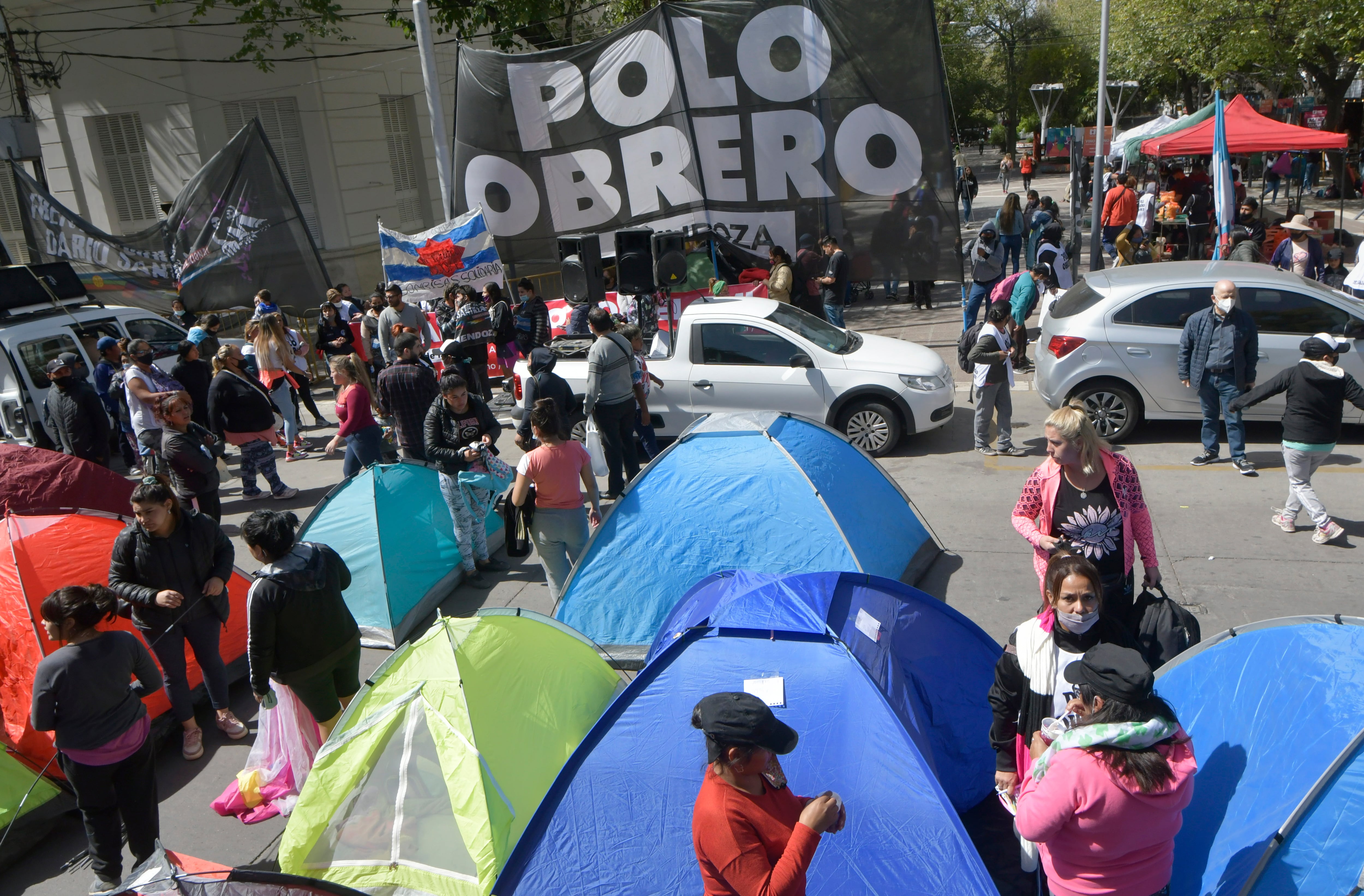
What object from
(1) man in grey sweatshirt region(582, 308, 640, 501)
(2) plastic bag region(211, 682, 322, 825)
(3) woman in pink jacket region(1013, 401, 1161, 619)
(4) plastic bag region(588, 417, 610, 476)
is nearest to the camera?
(3) woman in pink jacket region(1013, 401, 1161, 619)

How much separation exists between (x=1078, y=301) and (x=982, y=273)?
3771 millimetres

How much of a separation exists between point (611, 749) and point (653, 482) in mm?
2623

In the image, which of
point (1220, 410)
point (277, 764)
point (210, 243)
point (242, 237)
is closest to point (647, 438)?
point (277, 764)

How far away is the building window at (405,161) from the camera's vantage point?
73.9 ft

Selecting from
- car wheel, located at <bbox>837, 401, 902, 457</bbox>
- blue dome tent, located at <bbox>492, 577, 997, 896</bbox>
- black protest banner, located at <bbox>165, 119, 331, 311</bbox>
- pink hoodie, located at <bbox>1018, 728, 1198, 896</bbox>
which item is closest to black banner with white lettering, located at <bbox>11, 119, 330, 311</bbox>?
black protest banner, located at <bbox>165, 119, 331, 311</bbox>

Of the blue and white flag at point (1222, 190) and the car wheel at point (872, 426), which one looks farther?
the blue and white flag at point (1222, 190)

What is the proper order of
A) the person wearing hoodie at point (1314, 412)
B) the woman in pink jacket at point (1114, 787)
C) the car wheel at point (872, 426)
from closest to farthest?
the woman in pink jacket at point (1114, 787), the person wearing hoodie at point (1314, 412), the car wheel at point (872, 426)

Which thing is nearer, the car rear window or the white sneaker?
the white sneaker

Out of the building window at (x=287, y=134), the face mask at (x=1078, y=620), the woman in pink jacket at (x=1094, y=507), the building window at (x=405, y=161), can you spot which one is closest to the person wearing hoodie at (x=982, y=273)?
the woman in pink jacket at (x=1094, y=507)

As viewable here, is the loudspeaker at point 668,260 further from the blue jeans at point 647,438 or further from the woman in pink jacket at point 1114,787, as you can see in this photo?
the woman in pink jacket at point 1114,787

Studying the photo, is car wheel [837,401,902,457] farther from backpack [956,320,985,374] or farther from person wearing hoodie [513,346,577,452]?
person wearing hoodie [513,346,577,452]

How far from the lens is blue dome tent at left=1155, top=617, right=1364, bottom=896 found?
118 inches

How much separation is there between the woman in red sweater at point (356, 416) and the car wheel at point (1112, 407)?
21.5 ft

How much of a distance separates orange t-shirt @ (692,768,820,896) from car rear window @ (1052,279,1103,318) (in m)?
7.84
